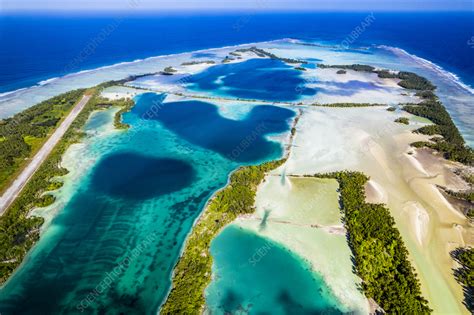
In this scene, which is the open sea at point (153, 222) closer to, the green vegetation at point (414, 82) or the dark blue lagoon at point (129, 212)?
the dark blue lagoon at point (129, 212)

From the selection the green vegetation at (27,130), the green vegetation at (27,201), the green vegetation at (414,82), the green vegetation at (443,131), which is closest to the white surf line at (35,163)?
the green vegetation at (27,201)

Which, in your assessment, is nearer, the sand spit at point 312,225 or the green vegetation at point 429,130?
the sand spit at point 312,225

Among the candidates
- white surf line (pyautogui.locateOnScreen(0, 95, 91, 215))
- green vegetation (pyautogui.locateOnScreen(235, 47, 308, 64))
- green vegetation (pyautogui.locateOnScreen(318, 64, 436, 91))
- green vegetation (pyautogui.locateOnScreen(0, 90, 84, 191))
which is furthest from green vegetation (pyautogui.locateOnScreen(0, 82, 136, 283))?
green vegetation (pyautogui.locateOnScreen(318, 64, 436, 91))

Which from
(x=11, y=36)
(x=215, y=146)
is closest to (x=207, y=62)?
(x=215, y=146)

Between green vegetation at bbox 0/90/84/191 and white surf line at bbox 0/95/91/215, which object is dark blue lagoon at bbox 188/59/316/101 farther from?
white surf line at bbox 0/95/91/215

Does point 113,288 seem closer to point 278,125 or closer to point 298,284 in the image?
point 298,284

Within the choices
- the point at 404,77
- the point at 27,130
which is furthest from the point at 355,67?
the point at 27,130

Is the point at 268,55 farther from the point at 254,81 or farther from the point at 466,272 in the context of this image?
the point at 466,272
